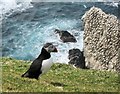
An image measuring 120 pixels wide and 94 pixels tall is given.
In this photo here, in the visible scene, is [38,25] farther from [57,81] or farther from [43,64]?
[43,64]

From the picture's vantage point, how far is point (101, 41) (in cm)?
4822

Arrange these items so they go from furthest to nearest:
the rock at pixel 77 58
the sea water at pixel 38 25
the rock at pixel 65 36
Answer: the rock at pixel 65 36 < the sea water at pixel 38 25 < the rock at pixel 77 58

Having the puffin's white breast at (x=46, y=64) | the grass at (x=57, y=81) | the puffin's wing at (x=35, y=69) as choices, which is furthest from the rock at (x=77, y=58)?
the puffin's white breast at (x=46, y=64)

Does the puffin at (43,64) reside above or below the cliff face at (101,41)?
above

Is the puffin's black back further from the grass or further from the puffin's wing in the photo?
the grass

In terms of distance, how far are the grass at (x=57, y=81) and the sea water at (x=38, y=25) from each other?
27.3 m

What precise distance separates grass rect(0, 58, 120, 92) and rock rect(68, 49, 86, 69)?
20.2 m

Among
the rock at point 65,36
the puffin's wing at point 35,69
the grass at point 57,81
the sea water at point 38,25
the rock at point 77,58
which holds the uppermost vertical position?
the puffin's wing at point 35,69

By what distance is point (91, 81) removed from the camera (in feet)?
88.4

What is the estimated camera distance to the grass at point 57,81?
1997cm

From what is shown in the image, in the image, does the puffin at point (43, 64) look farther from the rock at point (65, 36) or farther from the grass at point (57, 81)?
the rock at point (65, 36)

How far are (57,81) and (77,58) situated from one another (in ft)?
99.5

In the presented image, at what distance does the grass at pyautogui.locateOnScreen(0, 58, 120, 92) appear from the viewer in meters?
20.0

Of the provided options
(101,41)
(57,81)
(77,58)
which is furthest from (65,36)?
(57,81)
